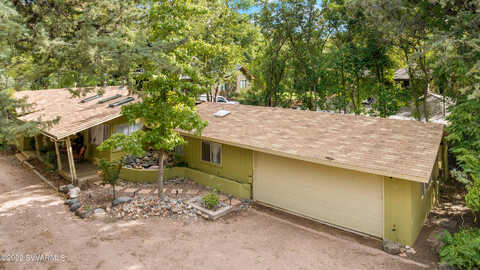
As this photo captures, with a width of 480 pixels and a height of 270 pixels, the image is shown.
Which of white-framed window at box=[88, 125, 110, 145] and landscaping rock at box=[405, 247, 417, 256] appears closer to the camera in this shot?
landscaping rock at box=[405, 247, 417, 256]

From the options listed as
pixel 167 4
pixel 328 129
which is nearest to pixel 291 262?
pixel 328 129

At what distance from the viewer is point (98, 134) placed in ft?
49.2

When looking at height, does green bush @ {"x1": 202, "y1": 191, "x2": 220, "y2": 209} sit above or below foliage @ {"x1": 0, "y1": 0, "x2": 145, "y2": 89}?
below

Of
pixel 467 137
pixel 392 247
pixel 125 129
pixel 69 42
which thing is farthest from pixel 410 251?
pixel 125 129

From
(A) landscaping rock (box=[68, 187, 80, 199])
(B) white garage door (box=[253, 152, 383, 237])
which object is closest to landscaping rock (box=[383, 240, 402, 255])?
(B) white garage door (box=[253, 152, 383, 237])

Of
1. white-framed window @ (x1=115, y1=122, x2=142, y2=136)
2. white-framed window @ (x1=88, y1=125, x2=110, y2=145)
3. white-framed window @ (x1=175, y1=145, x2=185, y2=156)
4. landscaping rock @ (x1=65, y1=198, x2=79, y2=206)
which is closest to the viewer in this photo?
landscaping rock @ (x1=65, y1=198, x2=79, y2=206)

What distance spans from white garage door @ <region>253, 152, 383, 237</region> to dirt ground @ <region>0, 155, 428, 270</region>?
0.74 metres

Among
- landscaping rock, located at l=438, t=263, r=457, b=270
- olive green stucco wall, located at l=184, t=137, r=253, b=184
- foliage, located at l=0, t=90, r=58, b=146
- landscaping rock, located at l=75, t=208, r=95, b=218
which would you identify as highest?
foliage, located at l=0, t=90, r=58, b=146

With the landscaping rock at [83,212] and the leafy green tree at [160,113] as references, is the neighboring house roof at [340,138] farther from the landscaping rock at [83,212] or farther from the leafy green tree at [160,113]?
the landscaping rock at [83,212]

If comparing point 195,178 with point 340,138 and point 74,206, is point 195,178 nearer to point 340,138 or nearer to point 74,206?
point 74,206

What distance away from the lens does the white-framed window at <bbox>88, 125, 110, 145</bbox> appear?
48.0 feet

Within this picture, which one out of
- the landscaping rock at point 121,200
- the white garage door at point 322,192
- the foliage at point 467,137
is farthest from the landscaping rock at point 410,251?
the landscaping rock at point 121,200

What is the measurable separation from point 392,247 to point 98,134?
13757mm

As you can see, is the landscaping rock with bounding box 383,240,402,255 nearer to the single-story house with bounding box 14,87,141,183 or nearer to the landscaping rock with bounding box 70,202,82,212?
the landscaping rock with bounding box 70,202,82,212
